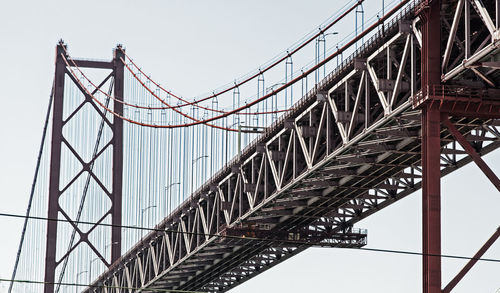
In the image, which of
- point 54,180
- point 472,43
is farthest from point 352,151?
point 54,180

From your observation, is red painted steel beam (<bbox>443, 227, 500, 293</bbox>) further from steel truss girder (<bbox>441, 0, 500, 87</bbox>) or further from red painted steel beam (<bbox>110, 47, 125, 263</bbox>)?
red painted steel beam (<bbox>110, 47, 125, 263</bbox>)

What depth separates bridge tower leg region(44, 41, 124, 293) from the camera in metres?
92.3

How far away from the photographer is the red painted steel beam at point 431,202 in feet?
142

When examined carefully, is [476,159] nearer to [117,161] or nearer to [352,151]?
[352,151]

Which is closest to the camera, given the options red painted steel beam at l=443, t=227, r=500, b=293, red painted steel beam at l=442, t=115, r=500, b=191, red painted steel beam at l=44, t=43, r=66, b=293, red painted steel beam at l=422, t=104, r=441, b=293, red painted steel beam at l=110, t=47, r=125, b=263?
red painted steel beam at l=422, t=104, r=441, b=293

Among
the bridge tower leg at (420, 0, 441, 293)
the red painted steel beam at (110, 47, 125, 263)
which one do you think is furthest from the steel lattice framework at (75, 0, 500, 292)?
the red painted steel beam at (110, 47, 125, 263)

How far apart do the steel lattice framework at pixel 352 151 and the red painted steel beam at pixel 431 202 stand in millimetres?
47

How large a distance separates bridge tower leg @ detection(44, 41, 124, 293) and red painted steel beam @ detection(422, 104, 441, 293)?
49.5 meters

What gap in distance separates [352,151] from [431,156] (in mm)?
10122

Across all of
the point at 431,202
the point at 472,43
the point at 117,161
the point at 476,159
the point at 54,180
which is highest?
the point at 117,161

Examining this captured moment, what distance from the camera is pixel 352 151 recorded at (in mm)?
54688

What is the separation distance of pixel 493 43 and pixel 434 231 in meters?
6.31

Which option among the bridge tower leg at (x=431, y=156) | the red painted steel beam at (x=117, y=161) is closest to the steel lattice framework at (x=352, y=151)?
the bridge tower leg at (x=431, y=156)

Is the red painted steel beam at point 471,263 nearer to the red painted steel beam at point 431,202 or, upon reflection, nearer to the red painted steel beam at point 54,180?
the red painted steel beam at point 431,202
